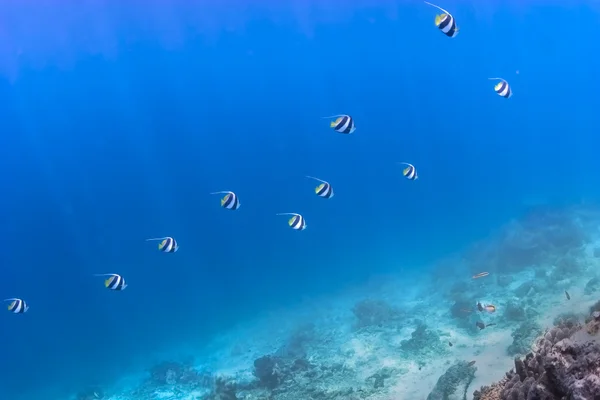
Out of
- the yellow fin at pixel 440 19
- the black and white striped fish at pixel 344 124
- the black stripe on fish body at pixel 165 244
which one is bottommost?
the yellow fin at pixel 440 19

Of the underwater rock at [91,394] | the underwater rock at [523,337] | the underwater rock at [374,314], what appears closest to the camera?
the underwater rock at [523,337]

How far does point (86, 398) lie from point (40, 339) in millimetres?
23260

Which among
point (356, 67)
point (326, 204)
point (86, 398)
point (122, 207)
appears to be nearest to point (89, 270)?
point (122, 207)

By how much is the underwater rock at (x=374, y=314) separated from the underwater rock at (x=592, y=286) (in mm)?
6192

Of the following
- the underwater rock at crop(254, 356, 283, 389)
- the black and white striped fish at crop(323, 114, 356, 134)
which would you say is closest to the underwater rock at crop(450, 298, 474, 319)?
the underwater rock at crop(254, 356, 283, 389)

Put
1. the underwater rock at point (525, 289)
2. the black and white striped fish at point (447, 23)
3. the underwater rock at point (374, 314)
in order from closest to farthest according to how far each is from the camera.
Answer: the black and white striped fish at point (447, 23) < the underwater rock at point (525, 289) < the underwater rock at point (374, 314)

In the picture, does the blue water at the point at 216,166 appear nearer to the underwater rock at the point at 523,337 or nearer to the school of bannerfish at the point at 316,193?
the underwater rock at the point at 523,337

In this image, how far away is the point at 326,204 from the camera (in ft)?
210

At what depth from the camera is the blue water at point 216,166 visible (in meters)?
35.3

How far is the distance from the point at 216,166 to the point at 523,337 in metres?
77.6

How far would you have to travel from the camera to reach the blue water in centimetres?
3534

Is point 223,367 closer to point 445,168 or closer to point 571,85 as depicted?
point 445,168

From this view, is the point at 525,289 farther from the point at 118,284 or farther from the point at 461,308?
the point at 118,284

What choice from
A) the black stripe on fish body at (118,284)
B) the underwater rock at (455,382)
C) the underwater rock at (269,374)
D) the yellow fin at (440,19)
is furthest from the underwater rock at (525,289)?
the black stripe on fish body at (118,284)
